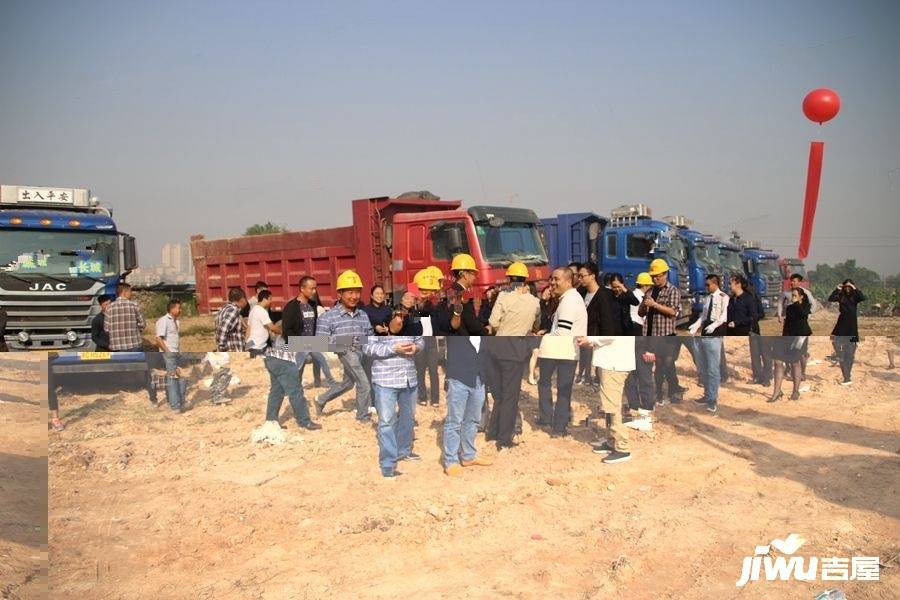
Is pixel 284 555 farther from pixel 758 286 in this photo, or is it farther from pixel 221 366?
pixel 758 286

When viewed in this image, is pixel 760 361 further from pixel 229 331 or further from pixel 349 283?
pixel 229 331

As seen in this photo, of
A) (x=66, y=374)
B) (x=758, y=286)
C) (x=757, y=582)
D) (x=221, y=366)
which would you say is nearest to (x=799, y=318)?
(x=757, y=582)

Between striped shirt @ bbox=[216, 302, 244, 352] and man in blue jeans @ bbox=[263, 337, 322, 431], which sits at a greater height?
striped shirt @ bbox=[216, 302, 244, 352]

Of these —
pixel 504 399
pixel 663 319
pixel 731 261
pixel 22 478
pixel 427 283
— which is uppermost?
pixel 731 261

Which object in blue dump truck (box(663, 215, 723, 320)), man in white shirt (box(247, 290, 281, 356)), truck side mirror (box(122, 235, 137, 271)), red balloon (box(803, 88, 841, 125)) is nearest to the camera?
man in white shirt (box(247, 290, 281, 356))

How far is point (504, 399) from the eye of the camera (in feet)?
14.3

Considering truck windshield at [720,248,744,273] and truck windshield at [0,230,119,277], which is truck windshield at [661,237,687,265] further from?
truck windshield at [0,230,119,277]

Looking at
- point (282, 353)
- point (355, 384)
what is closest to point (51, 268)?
point (282, 353)

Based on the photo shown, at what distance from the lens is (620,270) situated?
17047 millimetres

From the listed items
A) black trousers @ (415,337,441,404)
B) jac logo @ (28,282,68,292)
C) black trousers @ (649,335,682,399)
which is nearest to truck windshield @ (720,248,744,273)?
jac logo @ (28,282,68,292)

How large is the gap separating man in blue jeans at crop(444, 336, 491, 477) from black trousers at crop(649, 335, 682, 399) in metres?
0.98

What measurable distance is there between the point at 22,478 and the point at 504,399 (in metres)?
2.79

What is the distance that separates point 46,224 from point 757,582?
12121 millimetres

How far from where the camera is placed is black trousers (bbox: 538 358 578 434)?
172 inches
